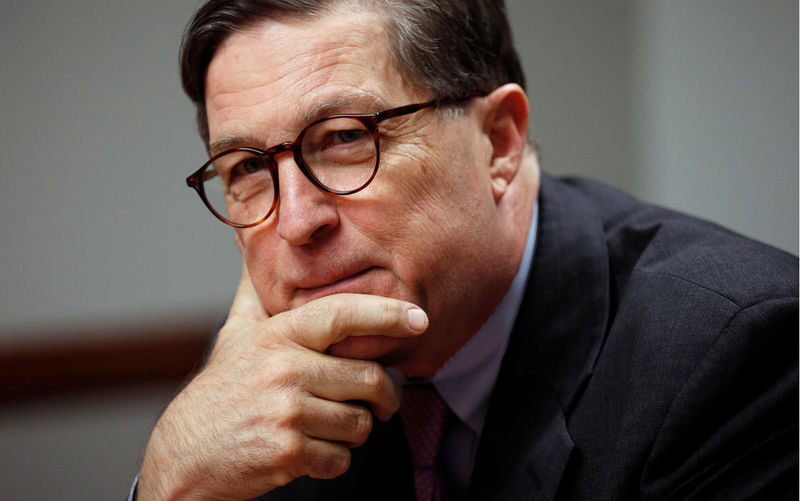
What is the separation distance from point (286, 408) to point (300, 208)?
13.4 inches

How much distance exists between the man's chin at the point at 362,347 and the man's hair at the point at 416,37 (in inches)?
17.9

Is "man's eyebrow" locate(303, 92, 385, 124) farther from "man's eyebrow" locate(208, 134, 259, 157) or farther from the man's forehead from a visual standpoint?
"man's eyebrow" locate(208, 134, 259, 157)

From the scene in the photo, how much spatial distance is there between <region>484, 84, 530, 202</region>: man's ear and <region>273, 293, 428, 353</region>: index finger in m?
0.36

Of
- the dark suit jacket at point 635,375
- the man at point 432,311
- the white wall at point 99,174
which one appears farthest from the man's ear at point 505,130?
the white wall at point 99,174

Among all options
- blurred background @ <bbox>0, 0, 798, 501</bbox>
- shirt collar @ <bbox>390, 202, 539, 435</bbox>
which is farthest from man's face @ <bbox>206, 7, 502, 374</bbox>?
blurred background @ <bbox>0, 0, 798, 501</bbox>

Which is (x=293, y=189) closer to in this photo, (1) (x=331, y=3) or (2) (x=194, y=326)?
(1) (x=331, y=3)

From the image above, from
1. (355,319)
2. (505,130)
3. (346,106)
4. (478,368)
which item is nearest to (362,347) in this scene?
(355,319)

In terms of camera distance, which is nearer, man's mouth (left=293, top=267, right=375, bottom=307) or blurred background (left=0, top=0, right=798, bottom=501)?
man's mouth (left=293, top=267, right=375, bottom=307)

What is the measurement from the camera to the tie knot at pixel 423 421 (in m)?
1.45

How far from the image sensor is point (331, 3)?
51.6 inches

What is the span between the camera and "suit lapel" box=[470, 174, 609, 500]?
132cm

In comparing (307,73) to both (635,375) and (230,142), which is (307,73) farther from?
(635,375)

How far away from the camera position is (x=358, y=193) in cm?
126

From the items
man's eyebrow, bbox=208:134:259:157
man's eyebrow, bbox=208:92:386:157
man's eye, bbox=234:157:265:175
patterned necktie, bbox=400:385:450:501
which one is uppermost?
man's eyebrow, bbox=208:92:386:157
